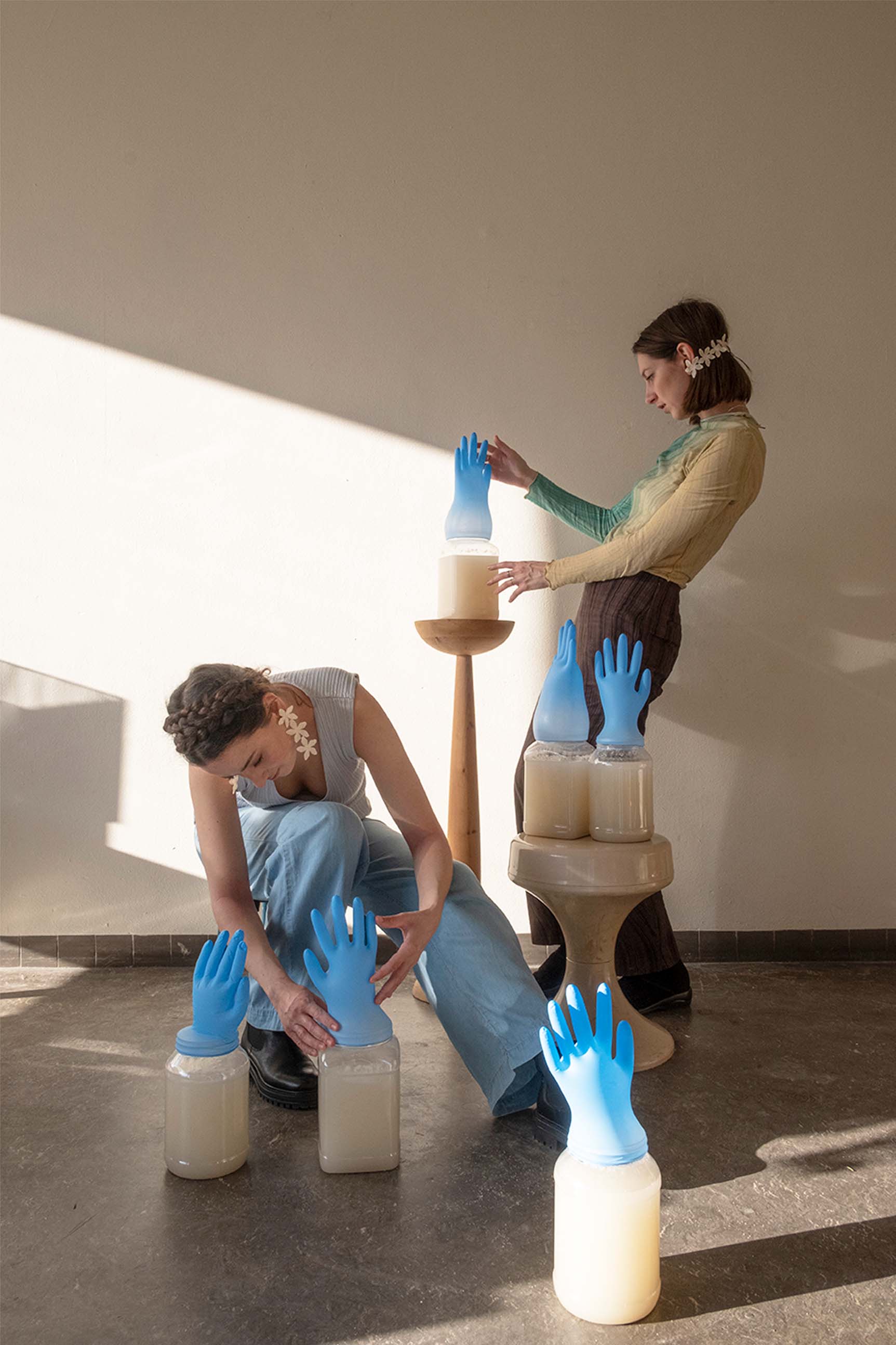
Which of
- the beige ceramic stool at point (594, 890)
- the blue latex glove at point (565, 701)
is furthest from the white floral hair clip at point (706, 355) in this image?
the beige ceramic stool at point (594, 890)

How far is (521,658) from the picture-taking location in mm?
2578

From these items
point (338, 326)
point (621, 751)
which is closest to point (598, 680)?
point (621, 751)

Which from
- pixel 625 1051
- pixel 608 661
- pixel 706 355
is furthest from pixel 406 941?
pixel 706 355

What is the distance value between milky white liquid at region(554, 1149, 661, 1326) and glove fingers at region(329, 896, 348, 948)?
402 mm

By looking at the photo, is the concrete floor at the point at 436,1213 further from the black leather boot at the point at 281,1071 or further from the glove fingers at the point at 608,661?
the glove fingers at the point at 608,661

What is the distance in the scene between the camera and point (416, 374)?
101 inches

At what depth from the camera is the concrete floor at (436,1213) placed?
1.16 meters

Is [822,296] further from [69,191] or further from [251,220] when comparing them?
[69,191]

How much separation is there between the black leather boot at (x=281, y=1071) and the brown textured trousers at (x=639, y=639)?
2.18 feet

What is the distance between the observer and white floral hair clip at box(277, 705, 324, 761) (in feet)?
5.45

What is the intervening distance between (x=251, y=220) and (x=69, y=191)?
17.2 inches

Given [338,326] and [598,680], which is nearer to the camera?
[598,680]

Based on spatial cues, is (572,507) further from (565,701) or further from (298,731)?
(298,731)

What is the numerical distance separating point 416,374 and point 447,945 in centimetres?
144
